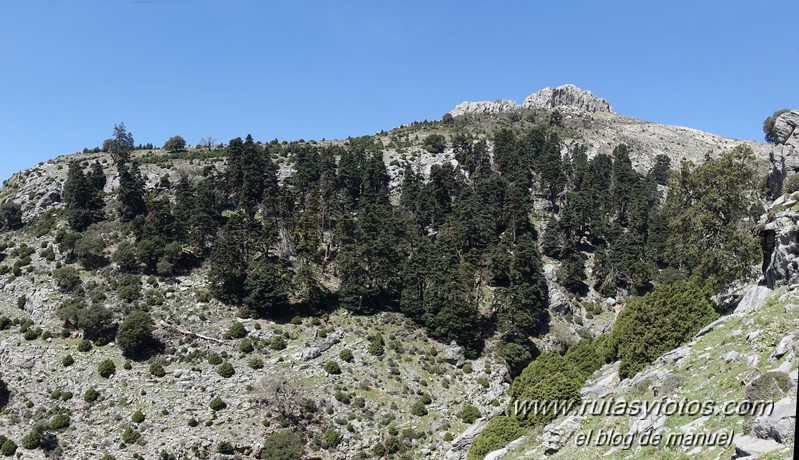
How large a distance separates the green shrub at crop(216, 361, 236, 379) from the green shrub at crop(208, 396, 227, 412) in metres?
3.57

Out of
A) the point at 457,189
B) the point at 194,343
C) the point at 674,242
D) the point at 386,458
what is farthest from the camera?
the point at 457,189

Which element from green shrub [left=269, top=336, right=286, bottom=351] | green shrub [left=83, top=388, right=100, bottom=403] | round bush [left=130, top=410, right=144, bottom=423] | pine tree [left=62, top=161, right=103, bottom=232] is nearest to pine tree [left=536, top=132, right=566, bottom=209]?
green shrub [left=269, top=336, right=286, bottom=351]

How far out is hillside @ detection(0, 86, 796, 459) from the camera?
4956 cm

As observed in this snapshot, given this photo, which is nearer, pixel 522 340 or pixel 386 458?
pixel 386 458

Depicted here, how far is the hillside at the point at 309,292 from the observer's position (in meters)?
49.6

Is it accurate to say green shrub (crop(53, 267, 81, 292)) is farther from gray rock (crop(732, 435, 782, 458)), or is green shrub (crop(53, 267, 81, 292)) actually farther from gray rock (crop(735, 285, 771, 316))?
gray rock (crop(732, 435, 782, 458))

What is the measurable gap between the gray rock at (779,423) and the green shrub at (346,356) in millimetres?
50440

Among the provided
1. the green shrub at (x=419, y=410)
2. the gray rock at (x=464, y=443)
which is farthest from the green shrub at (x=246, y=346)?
the gray rock at (x=464, y=443)

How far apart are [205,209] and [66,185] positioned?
29.6 meters

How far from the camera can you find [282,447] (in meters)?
46.6

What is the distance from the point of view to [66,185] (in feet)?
287

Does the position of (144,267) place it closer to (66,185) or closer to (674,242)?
(66,185)

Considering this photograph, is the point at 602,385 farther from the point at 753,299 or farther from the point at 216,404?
the point at 216,404

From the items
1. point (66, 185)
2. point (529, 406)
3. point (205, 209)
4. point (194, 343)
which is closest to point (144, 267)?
point (205, 209)
